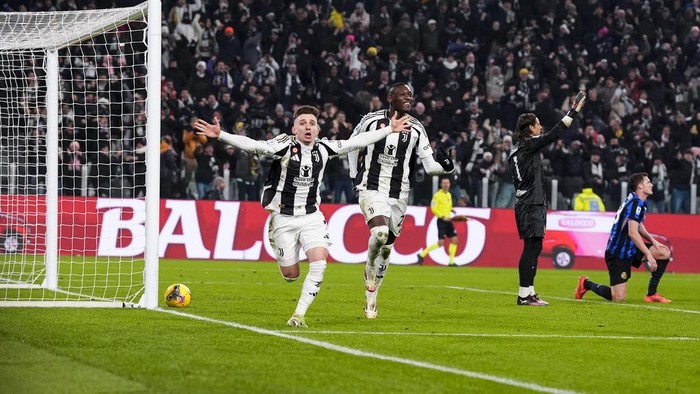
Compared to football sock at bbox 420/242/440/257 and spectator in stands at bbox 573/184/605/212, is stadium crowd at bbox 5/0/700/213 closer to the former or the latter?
spectator in stands at bbox 573/184/605/212

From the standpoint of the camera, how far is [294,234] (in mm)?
10273

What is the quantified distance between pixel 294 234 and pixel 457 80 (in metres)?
19.1

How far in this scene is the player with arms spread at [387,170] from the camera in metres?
11.6

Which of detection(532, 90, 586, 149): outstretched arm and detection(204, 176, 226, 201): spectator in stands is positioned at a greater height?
detection(532, 90, 586, 149): outstretched arm

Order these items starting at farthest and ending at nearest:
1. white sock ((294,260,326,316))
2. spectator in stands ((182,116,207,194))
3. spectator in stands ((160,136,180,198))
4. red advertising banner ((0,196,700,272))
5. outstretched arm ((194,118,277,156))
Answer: spectator in stands ((182,116,207,194)) → spectator in stands ((160,136,180,198)) → red advertising banner ((0,196,700,272)) → white sock ((294,260,326,316)) → outstretched arm ((194,118,277,156))

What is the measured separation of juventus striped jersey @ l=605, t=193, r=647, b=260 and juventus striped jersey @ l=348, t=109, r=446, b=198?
3889 millimetres

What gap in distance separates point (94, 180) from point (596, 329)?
15167 mm

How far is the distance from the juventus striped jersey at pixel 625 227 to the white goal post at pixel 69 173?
5.90 meters

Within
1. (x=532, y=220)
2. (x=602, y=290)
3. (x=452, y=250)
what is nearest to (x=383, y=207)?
(x=532, y=220)

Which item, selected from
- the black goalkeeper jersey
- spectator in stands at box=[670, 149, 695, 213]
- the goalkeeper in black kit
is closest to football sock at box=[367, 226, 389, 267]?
the goalkeeper in black kit

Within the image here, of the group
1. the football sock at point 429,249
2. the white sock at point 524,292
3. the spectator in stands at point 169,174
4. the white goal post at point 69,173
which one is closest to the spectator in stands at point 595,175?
the football sock at point 429,249

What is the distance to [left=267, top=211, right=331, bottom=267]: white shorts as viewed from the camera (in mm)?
10180

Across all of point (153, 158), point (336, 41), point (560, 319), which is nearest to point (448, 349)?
point (560, 319)

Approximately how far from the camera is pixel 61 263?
1988 centimetres
